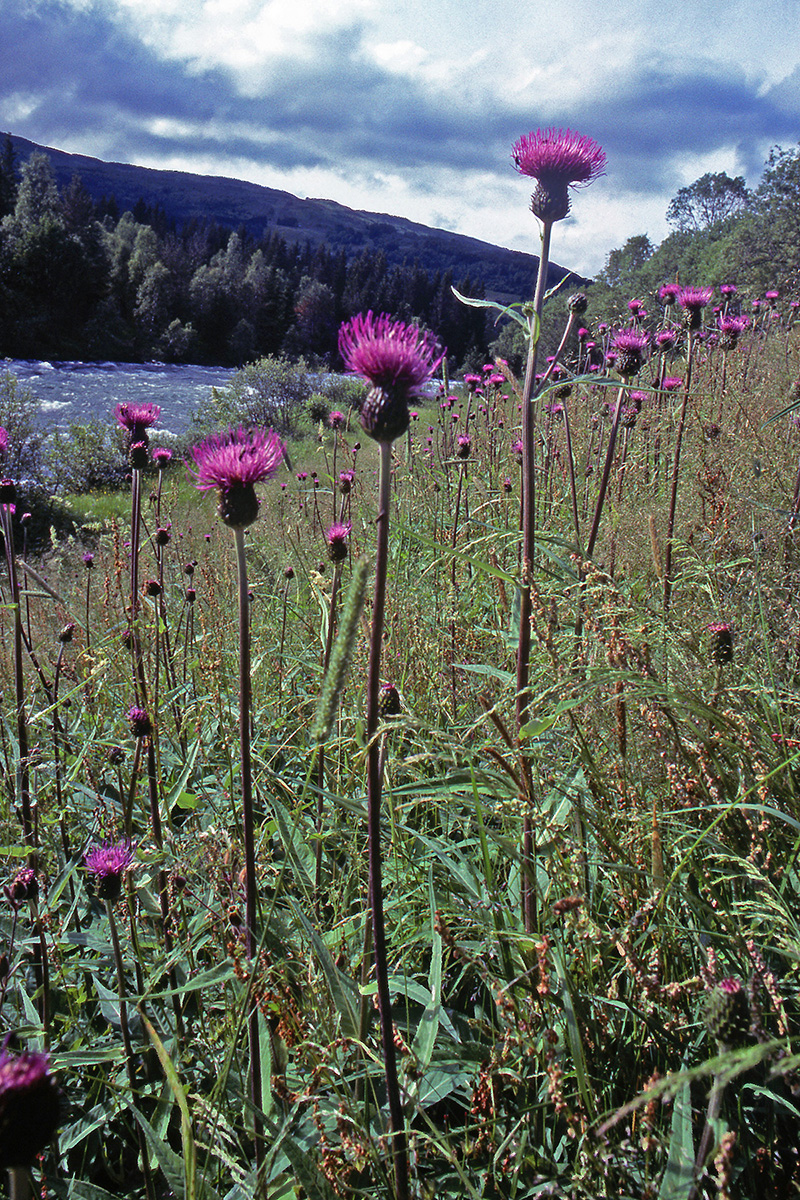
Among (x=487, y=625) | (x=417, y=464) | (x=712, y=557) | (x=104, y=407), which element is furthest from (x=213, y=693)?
(x=104, y=407)

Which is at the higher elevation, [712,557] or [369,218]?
[369,218]

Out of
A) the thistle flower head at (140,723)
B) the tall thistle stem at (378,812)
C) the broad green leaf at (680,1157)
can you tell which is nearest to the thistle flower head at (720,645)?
the broad green leaf at (680,1157)

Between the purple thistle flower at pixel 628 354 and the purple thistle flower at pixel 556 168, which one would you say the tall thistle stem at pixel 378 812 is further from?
the purple thistle flower at pixel 628 354

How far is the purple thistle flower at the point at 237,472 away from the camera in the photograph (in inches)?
44.3

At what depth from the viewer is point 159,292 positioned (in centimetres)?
4756

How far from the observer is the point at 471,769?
3.39ft

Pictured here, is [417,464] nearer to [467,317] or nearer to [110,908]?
[110,908]

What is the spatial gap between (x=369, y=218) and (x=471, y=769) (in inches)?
8248

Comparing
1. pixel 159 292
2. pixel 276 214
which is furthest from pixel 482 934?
pixel 276 214

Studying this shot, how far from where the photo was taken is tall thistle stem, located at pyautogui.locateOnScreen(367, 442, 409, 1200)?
83 cm

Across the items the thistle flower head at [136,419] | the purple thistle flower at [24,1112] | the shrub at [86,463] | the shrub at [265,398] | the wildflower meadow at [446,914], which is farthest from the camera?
the shrub at [265,398]

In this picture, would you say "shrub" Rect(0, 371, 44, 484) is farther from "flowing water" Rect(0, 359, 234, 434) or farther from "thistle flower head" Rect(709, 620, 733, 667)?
"thistle flower head" Rect(709, 620, 733, 667)

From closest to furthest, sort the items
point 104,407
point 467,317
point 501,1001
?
1. point 501,1001
2. point 104,407
3. point 467,317

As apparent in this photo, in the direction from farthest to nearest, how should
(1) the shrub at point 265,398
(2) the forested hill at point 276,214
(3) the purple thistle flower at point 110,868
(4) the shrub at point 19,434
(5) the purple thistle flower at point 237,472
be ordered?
(2) the forested hill at point 276,214, (1) the shrub at point 265,398, (4) the shrub at point 19,434, (3) the purple thistle flower at point 110,868, (5) the purple thistle flower at point 237,472
